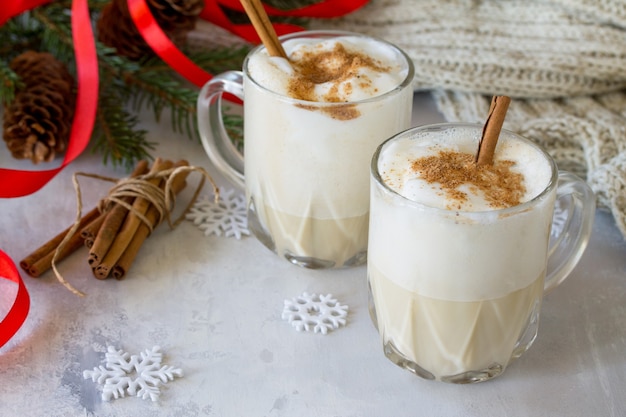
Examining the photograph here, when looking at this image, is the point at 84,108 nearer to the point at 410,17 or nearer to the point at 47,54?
the point at 47,54

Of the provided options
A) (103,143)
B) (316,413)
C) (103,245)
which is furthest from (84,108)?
(316,413)

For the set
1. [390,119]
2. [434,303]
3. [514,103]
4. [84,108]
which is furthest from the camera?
[514,103]

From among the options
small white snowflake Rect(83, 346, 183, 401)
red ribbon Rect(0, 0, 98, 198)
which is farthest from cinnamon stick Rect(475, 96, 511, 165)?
red ribbon Rect(0, 0, 98, 198)

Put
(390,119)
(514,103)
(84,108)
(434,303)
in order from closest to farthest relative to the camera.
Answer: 1. (434,303)
2. (390,119)
3. (84,108)
4. (514,103)

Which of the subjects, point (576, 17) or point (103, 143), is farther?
point (576, 17)

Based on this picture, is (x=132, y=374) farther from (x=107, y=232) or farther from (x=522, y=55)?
(x=522, y=55)

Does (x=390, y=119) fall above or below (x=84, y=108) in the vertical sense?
above
